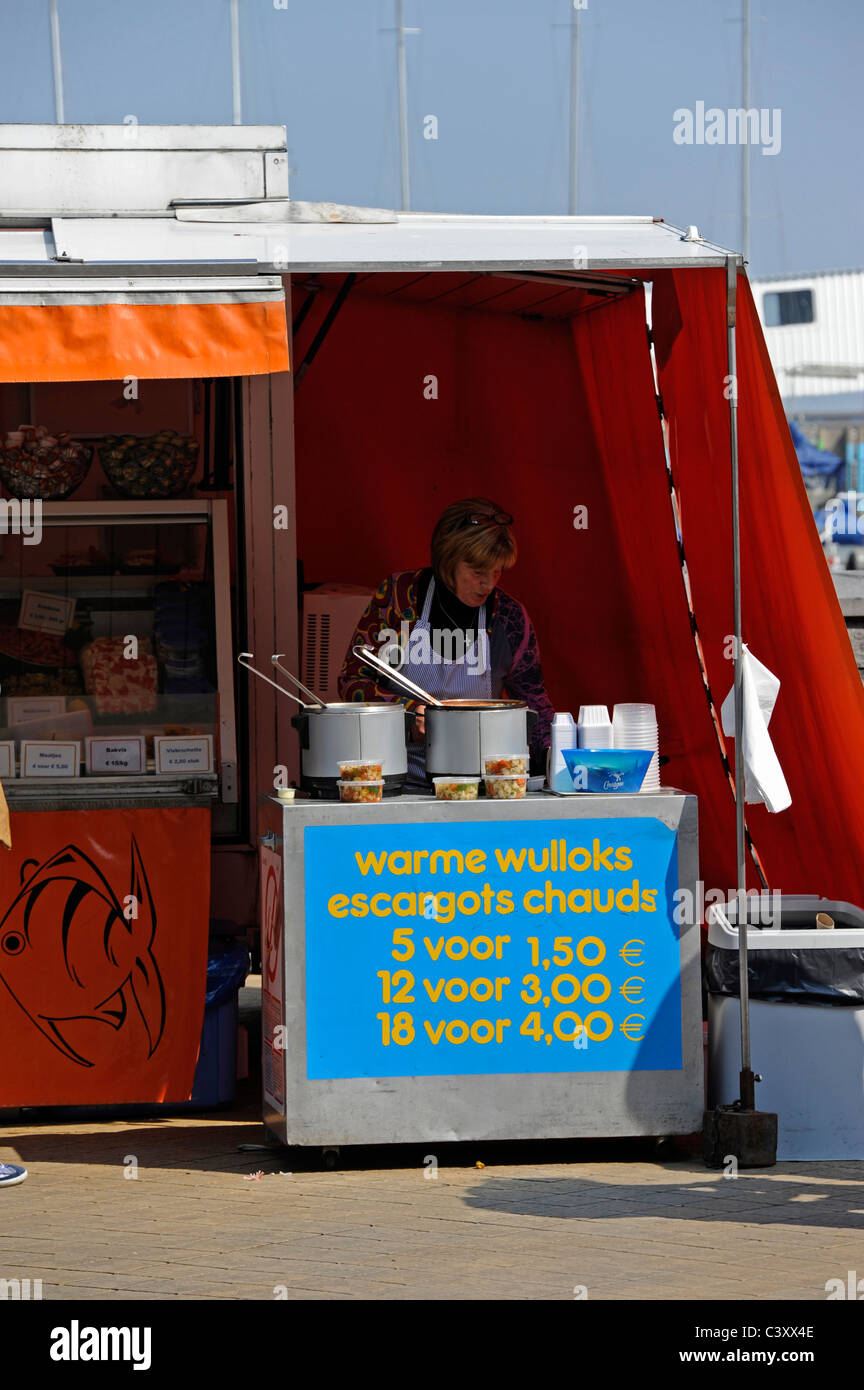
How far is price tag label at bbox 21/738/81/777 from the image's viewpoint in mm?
6008

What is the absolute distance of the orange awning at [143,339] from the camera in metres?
4.89

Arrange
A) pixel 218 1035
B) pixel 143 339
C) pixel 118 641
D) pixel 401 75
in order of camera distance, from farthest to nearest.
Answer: pixel 401 75 < pixel 118 641 < pixel 218 1035 < pixel 143 339

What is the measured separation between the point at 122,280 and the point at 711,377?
2.31 m

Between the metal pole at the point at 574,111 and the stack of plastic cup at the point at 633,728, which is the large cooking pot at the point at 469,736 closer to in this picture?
the stack of plastic cup at the point at 633,728

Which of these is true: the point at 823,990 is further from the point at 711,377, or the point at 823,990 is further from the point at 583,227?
the point at 583,227

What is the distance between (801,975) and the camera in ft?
17.2

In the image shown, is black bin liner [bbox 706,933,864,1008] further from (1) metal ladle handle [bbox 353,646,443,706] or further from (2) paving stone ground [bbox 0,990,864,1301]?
(1) metal ladle handle [bbox 353,646,443,706]

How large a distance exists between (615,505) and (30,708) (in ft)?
8.94

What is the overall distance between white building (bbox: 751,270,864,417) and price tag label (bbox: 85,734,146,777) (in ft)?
139

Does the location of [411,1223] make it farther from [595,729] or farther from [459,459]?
[459,459]

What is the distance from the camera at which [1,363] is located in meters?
4.88

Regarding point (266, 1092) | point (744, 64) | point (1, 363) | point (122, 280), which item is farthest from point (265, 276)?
point (744, 64)

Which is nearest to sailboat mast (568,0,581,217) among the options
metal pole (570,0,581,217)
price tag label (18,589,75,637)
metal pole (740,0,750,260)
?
metal pole (570,0,581,217)

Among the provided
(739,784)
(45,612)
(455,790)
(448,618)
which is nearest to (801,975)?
(739,784)
